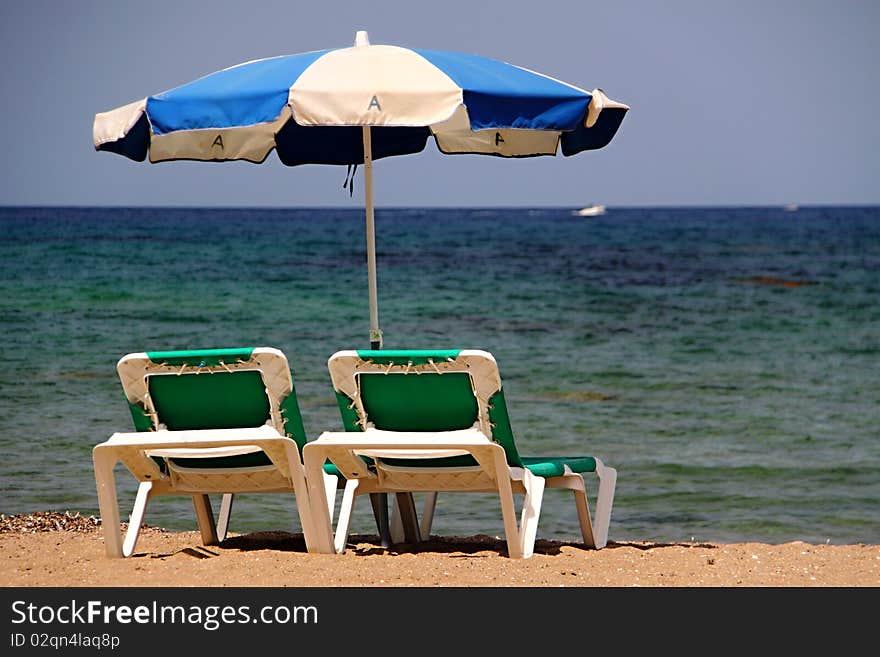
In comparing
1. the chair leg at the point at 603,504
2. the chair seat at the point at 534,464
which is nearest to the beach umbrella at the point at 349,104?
the chair seat at the point at 534,464

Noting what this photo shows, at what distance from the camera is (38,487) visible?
29.2 ft

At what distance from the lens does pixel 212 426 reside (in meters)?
5.38

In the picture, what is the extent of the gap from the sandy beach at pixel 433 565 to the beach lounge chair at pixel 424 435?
241 millimetres

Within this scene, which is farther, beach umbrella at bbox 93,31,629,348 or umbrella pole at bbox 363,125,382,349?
umbrella pole at bbox 363,125,382,349

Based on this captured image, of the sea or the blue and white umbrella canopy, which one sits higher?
the blue and white umbrella canopy

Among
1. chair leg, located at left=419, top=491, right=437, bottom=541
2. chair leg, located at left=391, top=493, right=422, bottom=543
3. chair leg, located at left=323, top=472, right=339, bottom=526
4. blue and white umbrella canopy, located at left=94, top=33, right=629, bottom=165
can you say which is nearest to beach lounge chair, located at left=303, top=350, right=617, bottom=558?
chair leg, located at left=323, top=472, right=339, bottom=526

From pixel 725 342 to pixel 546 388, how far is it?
587 centimetres

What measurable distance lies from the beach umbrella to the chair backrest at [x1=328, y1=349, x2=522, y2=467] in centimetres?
67

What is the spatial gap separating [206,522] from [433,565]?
1.34 metres

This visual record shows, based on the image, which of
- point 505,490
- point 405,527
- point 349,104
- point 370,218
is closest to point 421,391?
point 505,490

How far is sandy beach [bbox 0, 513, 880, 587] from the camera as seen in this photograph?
4973mm

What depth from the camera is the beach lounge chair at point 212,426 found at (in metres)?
5.24

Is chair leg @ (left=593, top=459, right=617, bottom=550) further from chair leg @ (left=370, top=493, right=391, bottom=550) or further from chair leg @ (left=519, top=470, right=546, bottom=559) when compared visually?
chair leg @ (left=370, top=493, right=391, bottom=550)
